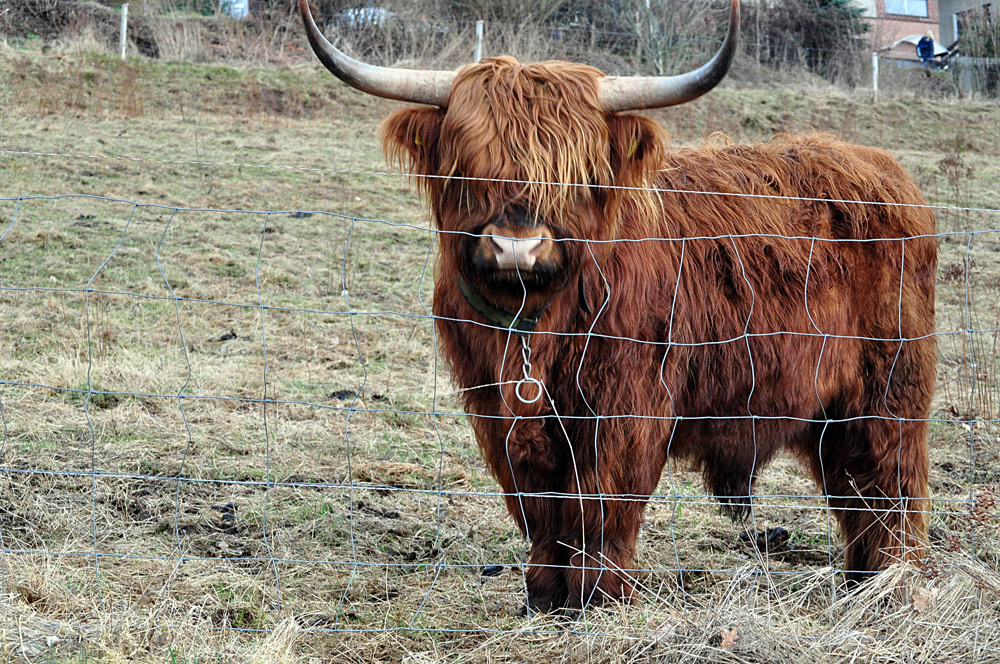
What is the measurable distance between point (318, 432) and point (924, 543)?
2.83m

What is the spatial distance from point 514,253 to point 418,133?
748 mm

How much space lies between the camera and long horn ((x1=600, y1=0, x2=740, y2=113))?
266 centimetres

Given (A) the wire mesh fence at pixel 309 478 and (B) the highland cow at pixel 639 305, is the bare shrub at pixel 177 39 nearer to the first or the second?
(A) the wire mesh fence at pixel 309 478

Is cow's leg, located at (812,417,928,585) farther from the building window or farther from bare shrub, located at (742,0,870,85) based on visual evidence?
the building window

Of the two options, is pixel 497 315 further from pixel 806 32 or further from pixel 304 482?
pixel 806 32

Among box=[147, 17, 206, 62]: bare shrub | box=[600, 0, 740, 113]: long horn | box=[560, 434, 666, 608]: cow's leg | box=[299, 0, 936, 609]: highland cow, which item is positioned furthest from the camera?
box=[147, 17, 206, 62]: bare shrub

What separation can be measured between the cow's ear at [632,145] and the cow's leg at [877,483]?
139 centimetres

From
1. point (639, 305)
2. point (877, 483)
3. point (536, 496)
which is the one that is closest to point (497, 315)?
point (639, 305)

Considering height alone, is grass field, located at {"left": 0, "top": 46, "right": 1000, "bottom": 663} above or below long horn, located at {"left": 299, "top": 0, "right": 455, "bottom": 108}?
below

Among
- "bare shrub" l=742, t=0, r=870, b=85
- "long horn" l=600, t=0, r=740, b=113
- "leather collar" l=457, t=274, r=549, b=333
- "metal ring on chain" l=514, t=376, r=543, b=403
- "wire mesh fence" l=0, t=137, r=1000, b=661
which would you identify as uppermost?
"bare shrub" l=742, t=0, r=870, b=85

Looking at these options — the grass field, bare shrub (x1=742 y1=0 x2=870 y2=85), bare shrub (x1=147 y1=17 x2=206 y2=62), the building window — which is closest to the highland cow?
the grass field

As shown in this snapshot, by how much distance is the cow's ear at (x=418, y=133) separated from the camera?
3.01 metres

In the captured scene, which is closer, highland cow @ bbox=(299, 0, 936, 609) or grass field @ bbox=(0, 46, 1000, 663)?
grass field @ bbox=(0, 46, 1000, 663)

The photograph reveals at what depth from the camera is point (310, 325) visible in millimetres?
→ 6398
